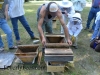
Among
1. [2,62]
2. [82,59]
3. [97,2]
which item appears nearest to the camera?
[2,62]

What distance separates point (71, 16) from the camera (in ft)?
16.9

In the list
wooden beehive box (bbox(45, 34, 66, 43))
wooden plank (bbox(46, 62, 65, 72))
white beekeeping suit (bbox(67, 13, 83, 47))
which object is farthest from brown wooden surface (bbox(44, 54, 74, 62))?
white beekeeping suit (bbox(67, 13, 83, 47))

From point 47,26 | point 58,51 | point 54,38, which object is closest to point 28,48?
point 54,38

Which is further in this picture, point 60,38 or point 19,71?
point 60,38

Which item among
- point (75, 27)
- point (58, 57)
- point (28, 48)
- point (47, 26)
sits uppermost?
point (47, 26)

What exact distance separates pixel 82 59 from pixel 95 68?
0.52 metres

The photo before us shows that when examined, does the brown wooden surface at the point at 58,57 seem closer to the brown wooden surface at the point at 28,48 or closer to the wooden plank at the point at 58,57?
the wooden plank at the point at 58,57

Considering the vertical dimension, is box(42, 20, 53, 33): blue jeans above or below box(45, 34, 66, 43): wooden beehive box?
above

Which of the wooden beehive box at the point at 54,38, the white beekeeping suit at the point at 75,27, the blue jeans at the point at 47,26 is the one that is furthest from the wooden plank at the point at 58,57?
the white beekeeping suit at the point at 75,27

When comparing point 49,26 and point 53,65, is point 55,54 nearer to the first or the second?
point 53,65

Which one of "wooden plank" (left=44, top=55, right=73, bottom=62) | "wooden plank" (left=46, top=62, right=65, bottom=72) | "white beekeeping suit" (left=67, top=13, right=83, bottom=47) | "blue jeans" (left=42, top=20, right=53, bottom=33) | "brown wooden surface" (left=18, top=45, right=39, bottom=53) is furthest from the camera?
"white beekeeping suit" (left=67, top=13, right=83, bottom=47)

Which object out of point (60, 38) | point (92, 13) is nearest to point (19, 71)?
point (60, 38)

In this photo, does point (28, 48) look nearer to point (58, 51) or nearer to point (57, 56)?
point (58, 51)

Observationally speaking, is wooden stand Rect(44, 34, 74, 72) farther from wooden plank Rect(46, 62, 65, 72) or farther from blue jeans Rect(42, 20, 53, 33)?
blue jeans Rect(42, 20, 53, 33)
